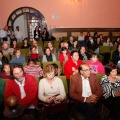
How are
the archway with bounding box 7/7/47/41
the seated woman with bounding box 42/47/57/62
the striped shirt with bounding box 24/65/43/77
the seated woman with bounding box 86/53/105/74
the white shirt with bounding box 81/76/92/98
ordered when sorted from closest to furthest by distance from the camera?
the white shirt with bounding box 81/76/92/98 < the striped shirt with bounding box 24/65/43/77 < the seated woman with bounding box 86/53/105/74 < the seated woman with bounding box 42/47/57/62 < the archway with bounding box 7/7/47/41

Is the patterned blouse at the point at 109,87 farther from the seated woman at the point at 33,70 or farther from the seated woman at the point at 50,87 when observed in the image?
the seated woman at the point at 33,70

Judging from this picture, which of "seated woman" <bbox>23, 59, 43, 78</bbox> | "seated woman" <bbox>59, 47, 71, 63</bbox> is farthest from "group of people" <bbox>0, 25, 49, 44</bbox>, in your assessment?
"seated woman" <bbox>23, 59, 43, 78</bbox>

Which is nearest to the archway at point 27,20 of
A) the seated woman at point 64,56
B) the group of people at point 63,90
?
the seated woman at point 64,56

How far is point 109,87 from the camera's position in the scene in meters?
2.88

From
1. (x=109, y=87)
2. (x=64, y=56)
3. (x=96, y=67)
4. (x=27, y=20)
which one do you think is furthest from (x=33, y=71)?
(x=27, y=20)

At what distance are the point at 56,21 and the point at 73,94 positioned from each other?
8119mm

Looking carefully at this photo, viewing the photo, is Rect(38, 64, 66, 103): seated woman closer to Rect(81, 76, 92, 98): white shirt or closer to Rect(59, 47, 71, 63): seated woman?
Rect(81, 76, 92, 98): white shirt

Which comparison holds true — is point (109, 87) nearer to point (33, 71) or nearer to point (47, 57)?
point (33, 71)

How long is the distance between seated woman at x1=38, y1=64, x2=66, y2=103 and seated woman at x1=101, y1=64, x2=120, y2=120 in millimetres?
711

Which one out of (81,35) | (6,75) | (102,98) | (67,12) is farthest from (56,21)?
(102,98)

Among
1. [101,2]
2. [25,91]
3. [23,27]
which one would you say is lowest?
[25,91]

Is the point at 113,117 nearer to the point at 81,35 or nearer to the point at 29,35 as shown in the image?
the point at 81,35

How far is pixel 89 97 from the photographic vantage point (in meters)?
2.73

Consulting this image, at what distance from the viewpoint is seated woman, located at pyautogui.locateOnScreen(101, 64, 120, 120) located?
8.88 ft
